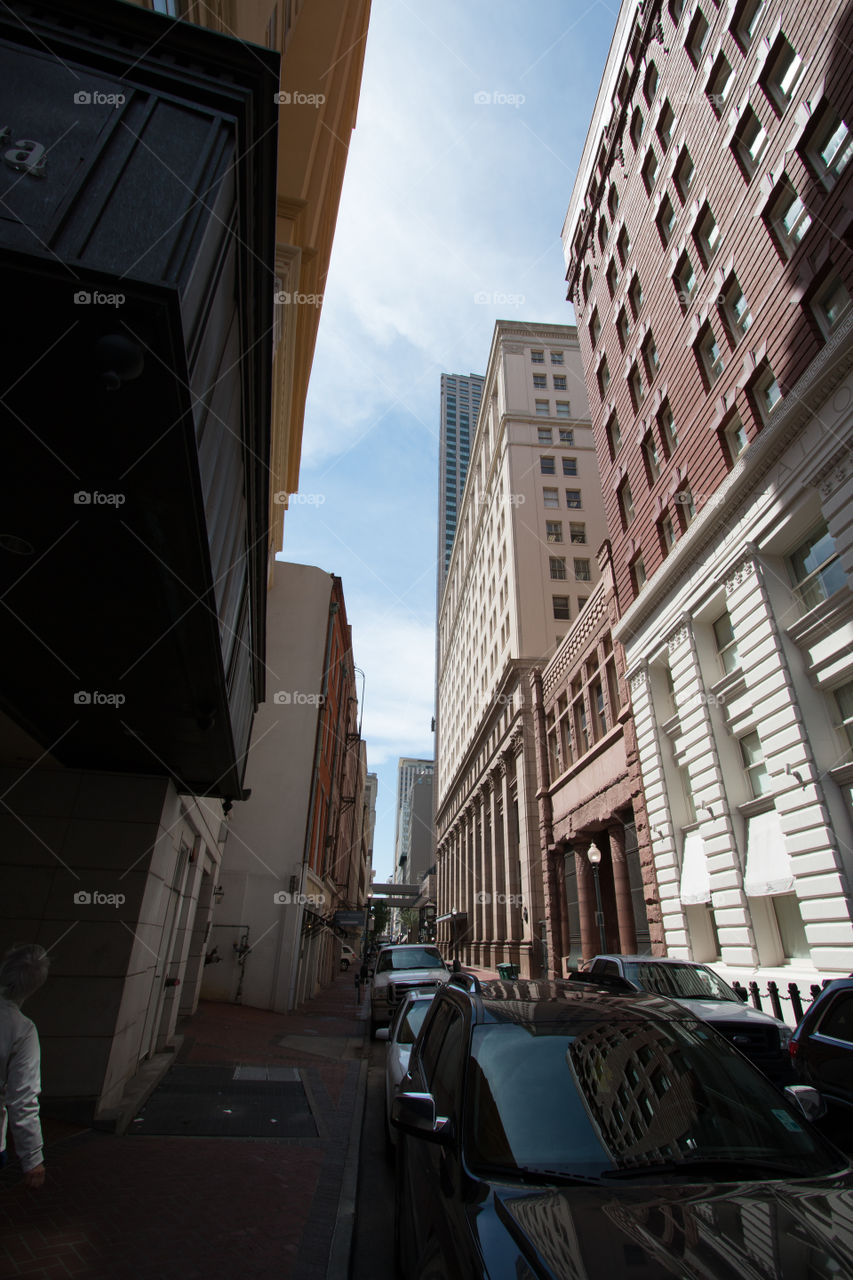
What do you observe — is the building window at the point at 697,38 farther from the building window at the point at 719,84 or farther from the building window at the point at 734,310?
the building window at the point at 734,310

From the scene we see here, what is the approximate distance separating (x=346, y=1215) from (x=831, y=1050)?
4418 mm

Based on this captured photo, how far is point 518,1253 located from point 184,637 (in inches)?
175

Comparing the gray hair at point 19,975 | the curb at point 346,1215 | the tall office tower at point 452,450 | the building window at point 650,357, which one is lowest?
the curb at point 346,1215

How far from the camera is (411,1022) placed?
26.5 feet

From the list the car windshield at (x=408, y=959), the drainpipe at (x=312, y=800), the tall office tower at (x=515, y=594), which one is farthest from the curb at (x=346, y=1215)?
the tall office tower at (x=515, y=594)

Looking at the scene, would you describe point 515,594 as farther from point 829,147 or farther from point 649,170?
point 829,147

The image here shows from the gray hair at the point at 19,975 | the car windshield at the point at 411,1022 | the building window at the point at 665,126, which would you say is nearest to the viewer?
the gray hair at the point at 19,975

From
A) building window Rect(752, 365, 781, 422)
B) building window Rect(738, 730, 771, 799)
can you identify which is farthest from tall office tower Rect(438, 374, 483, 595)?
building window Rect(738, 730, 771, 799)

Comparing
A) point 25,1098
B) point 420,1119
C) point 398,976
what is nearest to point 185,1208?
point 25,1098

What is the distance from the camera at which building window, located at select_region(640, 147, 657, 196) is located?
23634mm

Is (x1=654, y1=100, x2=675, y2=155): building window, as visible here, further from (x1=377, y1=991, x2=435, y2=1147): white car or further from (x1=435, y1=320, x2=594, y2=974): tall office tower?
(x1=377, y1=991, x2=435, y2=1147): white car

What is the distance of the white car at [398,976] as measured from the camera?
1403cm

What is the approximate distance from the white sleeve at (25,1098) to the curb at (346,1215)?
2.05m

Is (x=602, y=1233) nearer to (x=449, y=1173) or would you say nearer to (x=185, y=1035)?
(x=449, y=1173)
